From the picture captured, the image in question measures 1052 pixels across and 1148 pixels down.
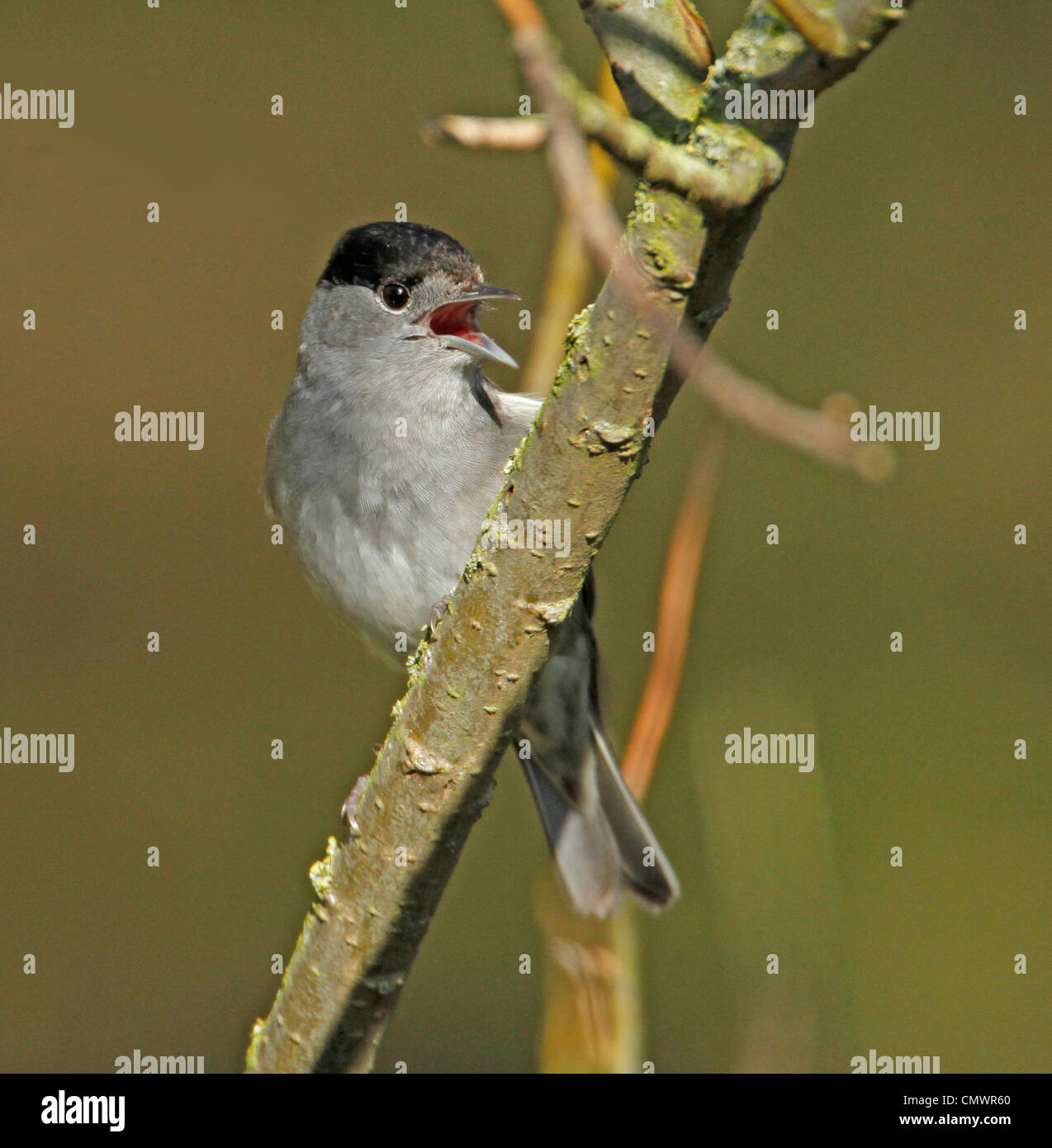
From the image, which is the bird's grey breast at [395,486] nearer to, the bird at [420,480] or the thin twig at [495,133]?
the bird at [420,480]

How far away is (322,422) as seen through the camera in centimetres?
366

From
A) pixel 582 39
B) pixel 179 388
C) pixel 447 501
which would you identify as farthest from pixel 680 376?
pixel 179 388

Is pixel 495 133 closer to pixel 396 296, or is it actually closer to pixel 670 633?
pixel 670 633

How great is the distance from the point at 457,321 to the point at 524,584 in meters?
1.87

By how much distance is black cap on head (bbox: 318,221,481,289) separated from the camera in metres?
3.61

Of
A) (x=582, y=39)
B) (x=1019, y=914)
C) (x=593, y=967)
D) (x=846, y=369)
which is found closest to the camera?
(x=593, y=967)

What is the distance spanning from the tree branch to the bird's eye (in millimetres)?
1370

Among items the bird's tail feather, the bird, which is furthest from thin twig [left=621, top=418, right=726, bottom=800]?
the bird's tail feather

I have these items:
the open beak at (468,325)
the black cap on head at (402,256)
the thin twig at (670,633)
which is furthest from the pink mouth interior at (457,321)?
the thin twig at (670,633)

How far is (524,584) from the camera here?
6.67ft

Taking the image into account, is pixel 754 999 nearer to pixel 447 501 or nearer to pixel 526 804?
pixel 447 501

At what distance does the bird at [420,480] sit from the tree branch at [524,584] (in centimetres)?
84

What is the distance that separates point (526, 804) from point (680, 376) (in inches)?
163

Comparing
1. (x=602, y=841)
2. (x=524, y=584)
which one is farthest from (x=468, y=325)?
(x=524, y=584)
